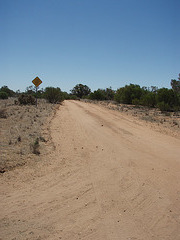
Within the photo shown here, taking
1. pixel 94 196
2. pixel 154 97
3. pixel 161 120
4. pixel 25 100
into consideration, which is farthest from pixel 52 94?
pixel 94 196

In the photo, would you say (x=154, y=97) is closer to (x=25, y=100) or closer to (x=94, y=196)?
(x=25, y=100)

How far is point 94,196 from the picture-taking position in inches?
173

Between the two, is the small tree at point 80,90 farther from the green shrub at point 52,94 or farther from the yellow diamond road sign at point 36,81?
the yellow diamond road sign at point 36,81

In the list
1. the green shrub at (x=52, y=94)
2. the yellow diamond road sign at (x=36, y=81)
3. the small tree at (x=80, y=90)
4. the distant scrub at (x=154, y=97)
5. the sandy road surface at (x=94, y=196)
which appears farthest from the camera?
the small tree at (x=80, y=90)

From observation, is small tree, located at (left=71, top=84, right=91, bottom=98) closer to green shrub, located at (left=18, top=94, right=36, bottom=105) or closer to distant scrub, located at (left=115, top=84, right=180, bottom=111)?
distant scrub, located at (left=115, top=84, right=180, bottom=111)

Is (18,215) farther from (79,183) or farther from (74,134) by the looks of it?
(74,134)

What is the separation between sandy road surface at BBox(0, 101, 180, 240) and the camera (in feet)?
11.1

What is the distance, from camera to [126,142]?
8742 millimetres

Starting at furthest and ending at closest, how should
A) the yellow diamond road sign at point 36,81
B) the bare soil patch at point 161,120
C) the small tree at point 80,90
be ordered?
the small tree at point 80,90 → the yellow diamond road sign at point 36,81 → the bare soil patch at point 161,120

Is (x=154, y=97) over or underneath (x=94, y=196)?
over

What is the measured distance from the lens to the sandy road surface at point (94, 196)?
338 cm

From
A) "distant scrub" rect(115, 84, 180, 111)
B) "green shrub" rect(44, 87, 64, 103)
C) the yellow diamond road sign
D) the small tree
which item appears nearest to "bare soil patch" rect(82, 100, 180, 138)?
"distant scrub" rect(115, 84, 180, 111)

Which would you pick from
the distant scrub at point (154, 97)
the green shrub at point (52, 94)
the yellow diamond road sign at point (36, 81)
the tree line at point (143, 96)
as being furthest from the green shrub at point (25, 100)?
the distant scrub at point (154, 97)

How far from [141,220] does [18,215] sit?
7.30ft
